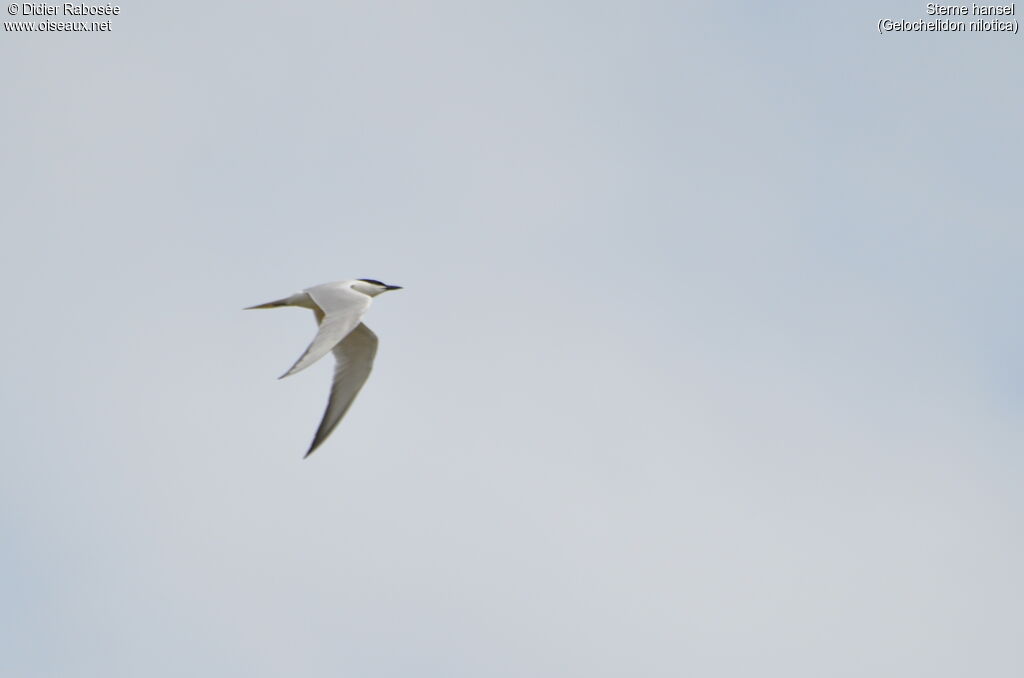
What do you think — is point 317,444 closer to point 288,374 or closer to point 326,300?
point 326,300

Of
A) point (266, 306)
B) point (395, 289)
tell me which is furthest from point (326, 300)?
point (395, 289)

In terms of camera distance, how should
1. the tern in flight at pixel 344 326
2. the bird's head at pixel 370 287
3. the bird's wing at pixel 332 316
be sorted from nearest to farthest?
the bird's wing at pixel 332 316
the tern in flight at pixel 344 326
the bird's head at pixel 370 287

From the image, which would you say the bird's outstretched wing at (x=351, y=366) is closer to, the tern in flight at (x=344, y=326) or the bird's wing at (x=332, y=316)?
the tern in flight at (x=344, y=326)

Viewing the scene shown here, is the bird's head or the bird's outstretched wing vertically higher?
the bird's head

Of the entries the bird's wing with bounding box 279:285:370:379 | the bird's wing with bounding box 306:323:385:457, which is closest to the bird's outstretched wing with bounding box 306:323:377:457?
the bird's wing with bounding box 306:323:385:457

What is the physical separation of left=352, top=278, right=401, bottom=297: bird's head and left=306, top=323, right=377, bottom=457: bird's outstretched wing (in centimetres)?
41

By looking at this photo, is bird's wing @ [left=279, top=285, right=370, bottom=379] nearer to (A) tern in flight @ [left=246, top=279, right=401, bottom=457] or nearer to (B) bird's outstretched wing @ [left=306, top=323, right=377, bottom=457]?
(A) tern in flight @ [left=246, top=279, right=401, bottom=457]

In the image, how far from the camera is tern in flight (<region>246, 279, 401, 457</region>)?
15883 mm

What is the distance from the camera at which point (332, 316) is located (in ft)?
51.0

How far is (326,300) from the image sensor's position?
646 inches

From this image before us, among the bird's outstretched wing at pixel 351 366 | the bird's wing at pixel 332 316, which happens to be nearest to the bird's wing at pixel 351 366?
the bird's outstretched wing at pixel 351 366

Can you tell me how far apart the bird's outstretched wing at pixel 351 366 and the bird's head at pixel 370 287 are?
41 centimetres

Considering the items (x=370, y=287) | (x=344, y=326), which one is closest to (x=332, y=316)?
(x=344, y=326)

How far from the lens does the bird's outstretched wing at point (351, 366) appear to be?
59.3 ft
